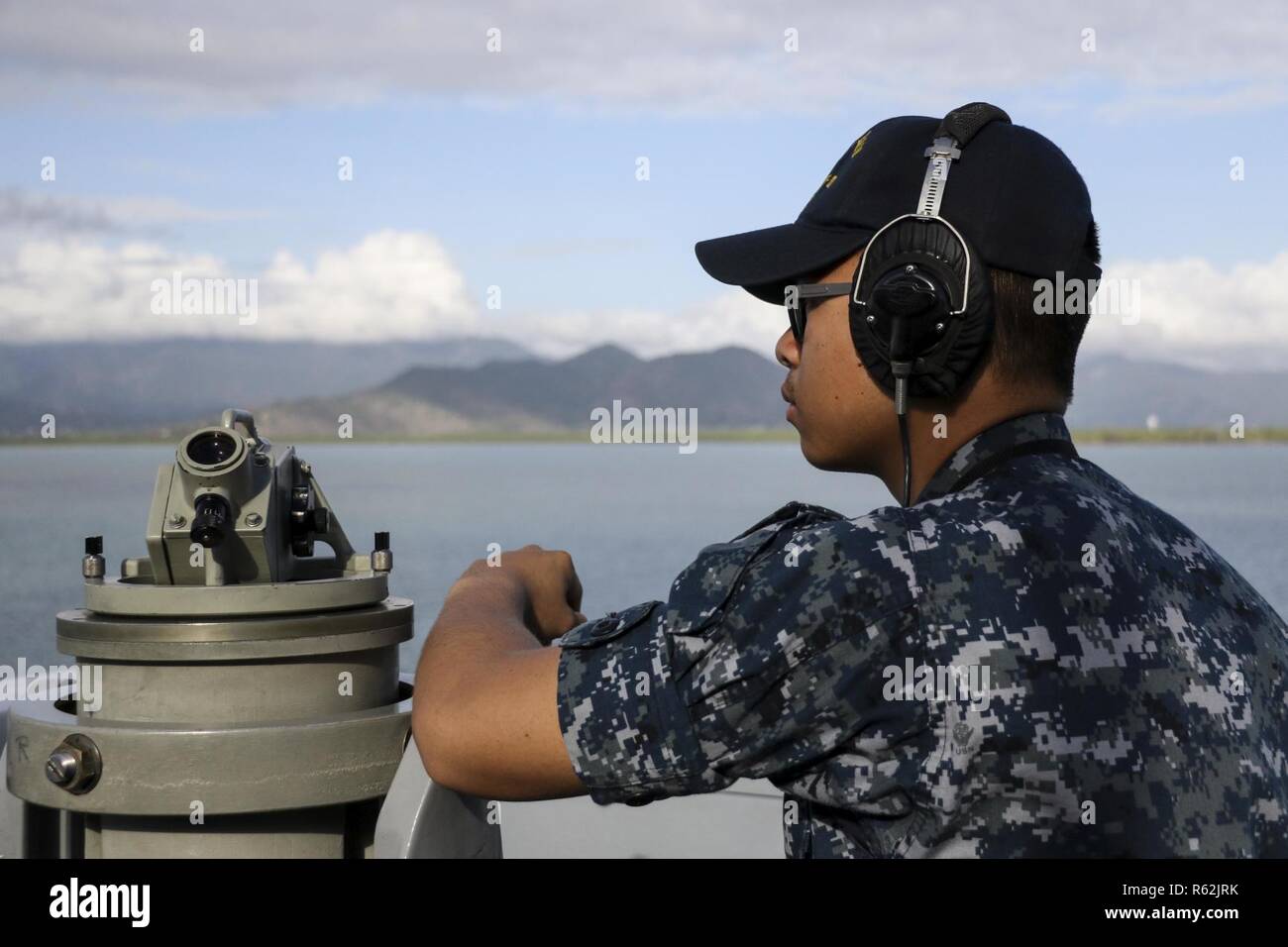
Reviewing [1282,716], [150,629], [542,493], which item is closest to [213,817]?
[150,629]

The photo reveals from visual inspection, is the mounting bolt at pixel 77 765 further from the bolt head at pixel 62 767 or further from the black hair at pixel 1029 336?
the black hair at pixel 1029 336

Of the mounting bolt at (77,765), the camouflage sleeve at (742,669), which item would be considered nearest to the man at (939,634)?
the camouflage sleeve at (742,669)

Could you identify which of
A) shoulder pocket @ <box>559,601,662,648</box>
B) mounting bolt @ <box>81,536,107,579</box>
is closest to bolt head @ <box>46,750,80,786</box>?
mounting bolt @ <box>81,536,107,579</box>

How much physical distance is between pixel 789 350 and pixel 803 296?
0.10 m

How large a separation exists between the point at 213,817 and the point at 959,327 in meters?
1.31

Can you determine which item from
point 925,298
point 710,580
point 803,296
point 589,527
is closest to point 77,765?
point 710,580

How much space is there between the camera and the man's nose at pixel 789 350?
1.88m

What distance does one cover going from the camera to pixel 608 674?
153cm

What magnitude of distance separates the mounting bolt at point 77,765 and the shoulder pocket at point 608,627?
0.83 m

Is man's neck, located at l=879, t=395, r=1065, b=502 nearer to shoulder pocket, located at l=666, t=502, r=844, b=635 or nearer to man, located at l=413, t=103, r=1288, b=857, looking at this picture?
man, located at l=413, t=103, r=1288, b=857

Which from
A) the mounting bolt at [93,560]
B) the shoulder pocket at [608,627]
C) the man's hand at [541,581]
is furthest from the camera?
the mounting bolt at [93,560]

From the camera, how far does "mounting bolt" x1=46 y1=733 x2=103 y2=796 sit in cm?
197

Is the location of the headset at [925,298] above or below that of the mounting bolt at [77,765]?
above

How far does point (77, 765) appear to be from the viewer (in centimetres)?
197
